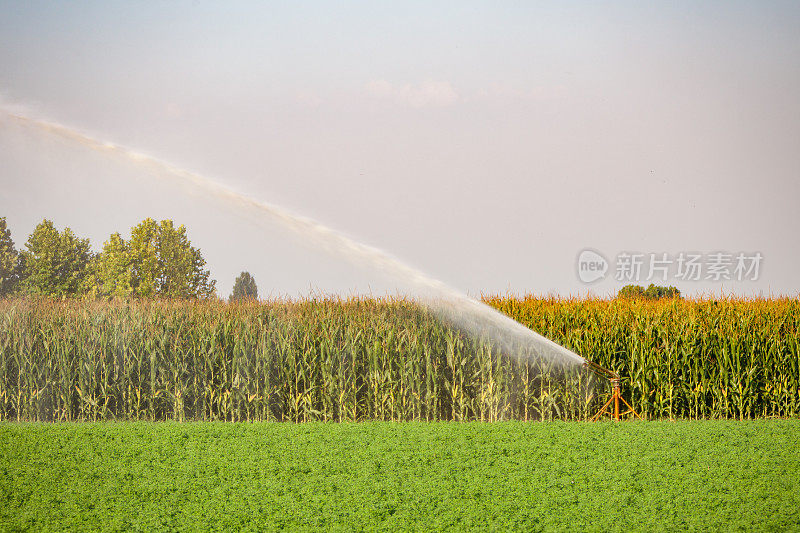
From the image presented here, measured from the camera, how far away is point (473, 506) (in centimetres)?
539

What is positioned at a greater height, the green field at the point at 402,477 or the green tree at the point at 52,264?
the green tree at the point at 52,264

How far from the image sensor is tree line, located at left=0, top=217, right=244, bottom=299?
34125 mm

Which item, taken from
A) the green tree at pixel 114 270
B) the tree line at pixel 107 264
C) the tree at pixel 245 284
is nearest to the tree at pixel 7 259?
the tree line at pixel 107 264

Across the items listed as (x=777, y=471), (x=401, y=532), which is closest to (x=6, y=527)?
(x=401, y=532)

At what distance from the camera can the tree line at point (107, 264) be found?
34125 mm

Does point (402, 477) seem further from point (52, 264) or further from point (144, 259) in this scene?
point (52, 264)

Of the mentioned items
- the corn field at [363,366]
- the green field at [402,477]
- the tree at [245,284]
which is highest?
the tree at [245,284]

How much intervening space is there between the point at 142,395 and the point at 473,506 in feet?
20.6

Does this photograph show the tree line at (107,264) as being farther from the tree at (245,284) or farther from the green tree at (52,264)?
the tree at (245,284)

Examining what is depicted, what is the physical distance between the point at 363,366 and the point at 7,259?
104 feet

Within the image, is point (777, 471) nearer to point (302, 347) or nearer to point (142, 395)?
point (302, 347)

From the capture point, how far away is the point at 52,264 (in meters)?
35.2

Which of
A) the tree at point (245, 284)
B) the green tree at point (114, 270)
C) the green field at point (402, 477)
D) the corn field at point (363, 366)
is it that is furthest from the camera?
the tree at point (245, 284)

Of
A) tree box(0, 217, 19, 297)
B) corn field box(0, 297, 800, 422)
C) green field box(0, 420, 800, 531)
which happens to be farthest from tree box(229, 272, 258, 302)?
green field box(0, 420, 800, 531)
